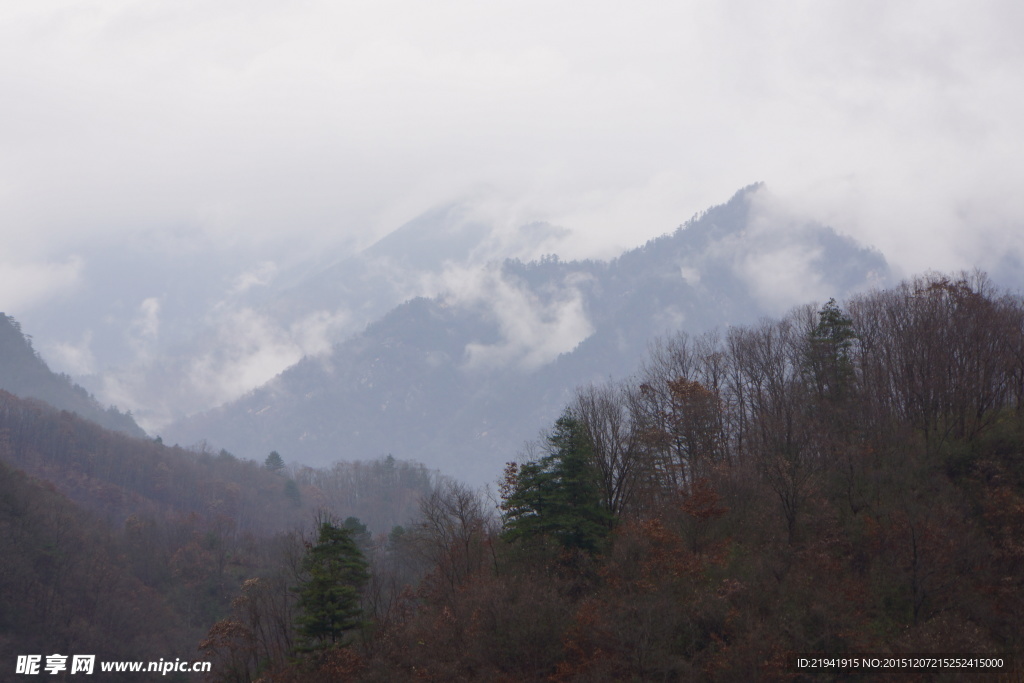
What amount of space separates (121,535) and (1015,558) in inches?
4648

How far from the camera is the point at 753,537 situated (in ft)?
119

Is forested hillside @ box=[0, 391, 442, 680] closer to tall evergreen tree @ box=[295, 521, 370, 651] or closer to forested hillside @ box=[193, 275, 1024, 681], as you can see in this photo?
tall evergreen tree @ box=[295, 521, 370, 651]

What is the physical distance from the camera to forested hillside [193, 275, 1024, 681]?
A: 29.7 metres

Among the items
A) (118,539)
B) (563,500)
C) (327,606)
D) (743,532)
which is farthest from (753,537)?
(118,539)

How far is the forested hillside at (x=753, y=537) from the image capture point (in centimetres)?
2970

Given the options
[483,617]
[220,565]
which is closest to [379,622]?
[483,617]

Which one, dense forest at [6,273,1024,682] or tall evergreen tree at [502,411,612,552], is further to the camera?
tall evergreen tree at [502,411,612,552]

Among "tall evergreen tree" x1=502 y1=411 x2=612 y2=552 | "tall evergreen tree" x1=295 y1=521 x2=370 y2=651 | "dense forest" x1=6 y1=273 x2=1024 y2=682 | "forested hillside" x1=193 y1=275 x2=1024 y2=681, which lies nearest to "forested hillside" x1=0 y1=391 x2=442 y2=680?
"tall evergreen tree" x1=295 y1=521 x2=370 y2=651

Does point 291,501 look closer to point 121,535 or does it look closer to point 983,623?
point 121,535

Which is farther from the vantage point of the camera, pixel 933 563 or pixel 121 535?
pixel 121 535

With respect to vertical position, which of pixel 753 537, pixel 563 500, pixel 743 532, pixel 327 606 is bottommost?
pixel 327 606

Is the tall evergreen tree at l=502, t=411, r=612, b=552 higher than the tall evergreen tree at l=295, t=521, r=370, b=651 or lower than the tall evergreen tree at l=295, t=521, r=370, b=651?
higher

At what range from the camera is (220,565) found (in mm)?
104875

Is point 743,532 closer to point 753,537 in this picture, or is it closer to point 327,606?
point 753,537
